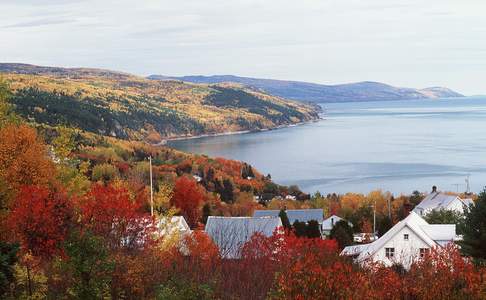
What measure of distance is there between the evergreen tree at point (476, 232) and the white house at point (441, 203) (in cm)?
2365

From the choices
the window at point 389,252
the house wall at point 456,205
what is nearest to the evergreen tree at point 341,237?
the window at point 389,252

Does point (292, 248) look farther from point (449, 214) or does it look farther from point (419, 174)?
point (419, 174)

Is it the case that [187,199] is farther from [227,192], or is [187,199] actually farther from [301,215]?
[227,192]

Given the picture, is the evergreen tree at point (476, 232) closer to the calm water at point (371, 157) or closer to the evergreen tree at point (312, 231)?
the evergreen tree at point (312, 231)

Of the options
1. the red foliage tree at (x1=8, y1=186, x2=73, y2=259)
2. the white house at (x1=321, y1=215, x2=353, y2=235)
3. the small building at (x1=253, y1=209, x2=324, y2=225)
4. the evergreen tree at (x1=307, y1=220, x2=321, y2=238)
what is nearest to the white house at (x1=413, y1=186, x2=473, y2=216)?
the white house at (x1=321, y1=215, x2=353, y2=235)

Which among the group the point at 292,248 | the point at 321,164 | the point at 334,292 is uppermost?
the point at 334,292

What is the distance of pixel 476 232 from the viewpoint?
1998cm

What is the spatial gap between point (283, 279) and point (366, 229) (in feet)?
105

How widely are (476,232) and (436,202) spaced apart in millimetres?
28283

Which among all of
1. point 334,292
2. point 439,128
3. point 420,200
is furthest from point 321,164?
point 334,292

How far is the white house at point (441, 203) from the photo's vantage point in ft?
148

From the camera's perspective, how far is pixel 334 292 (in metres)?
10.1

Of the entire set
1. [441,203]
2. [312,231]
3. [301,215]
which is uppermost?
[312,231]

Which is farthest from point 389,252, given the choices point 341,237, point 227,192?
point 227,192
